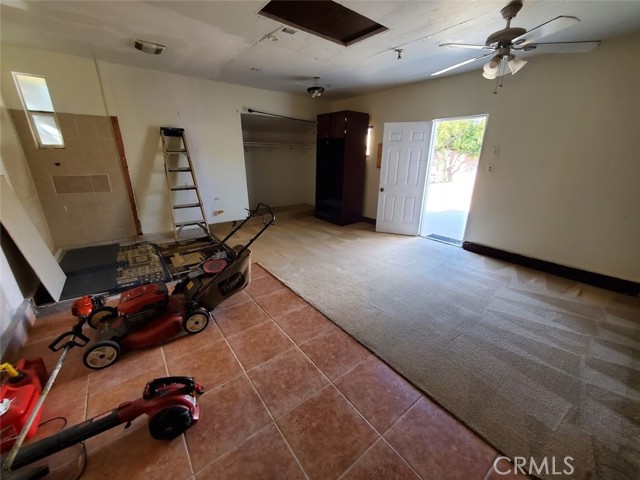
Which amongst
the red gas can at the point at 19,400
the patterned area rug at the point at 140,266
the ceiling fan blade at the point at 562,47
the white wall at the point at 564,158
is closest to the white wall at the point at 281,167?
the patterned area rug at the point at 140,266

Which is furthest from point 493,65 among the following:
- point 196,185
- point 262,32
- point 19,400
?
point 196,185

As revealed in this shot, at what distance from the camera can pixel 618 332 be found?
7.18 ft

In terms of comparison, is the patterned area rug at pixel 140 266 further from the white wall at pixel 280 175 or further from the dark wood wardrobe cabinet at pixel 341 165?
the dark wood wardrobe cabinet at pixel 341 165

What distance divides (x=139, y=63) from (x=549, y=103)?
5290 millimetres

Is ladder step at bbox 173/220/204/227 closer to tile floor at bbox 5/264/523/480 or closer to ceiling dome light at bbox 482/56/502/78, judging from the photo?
tile floor at bbox 5/264/523/480

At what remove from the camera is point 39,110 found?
124 inches

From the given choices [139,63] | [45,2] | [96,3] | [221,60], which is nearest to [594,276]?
[221,60]

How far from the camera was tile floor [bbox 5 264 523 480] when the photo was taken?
121cm

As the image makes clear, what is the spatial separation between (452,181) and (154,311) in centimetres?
993

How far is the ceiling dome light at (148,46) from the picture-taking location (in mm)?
2723

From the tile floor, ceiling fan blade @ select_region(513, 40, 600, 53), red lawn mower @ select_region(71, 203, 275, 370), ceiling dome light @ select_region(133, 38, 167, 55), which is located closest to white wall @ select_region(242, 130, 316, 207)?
ceiling dome light @ select_region(133, 38, 167, 55)

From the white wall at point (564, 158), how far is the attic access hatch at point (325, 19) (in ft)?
6.63

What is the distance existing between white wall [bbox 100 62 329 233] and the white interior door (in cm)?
236

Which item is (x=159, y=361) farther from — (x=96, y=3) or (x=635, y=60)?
(x=635, y=60)
